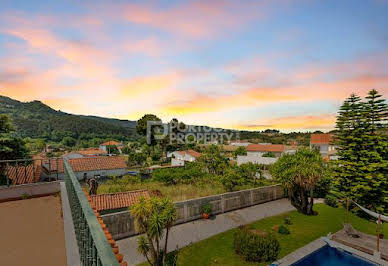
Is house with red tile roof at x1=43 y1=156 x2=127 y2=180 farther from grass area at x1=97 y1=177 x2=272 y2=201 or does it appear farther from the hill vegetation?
the hill vegetation

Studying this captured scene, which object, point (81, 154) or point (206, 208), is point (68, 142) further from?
point (206, 208)

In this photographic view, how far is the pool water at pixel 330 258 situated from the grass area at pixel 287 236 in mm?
881

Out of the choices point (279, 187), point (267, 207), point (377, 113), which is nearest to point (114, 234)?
point (267, 207)

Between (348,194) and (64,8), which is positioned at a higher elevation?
(64,8)

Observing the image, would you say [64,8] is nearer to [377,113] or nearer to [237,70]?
[237,70]

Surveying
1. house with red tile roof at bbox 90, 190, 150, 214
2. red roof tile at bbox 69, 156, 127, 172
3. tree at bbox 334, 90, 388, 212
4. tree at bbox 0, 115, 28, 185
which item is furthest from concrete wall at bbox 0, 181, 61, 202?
red roof tile at bbox 69, 156, 127, 172

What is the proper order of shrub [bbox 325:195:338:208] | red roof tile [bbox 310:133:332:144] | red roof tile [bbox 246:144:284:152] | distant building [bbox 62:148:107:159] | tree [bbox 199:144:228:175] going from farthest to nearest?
distant building [bbox 62:148:107:159] → red roof tile [bbox 246:144:284:152] → red roof tile [bbox 310:133:332:144] → tree [bbox 199:144:228:175] → shrub [bbox 325:195:338:208]

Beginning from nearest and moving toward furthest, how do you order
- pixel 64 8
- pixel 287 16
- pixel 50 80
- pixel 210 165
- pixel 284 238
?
pixel 64 8 < pixel 287 16 < pixel 284 238 < pixel 50 80 < pixel 210 165

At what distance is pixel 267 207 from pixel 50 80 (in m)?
20.8

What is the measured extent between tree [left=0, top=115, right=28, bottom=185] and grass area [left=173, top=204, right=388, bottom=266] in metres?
13.7

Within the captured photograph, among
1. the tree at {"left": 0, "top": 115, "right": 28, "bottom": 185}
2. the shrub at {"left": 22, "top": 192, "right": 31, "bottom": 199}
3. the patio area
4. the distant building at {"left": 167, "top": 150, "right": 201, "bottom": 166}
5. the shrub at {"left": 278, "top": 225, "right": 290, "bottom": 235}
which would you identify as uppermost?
the tree at {"left": 0, "top": 115, "right": 28, "bottom": 185}

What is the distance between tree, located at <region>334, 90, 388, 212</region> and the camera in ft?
59.4

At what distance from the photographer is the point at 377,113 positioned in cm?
1914

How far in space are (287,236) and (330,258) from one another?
8.22 ft
